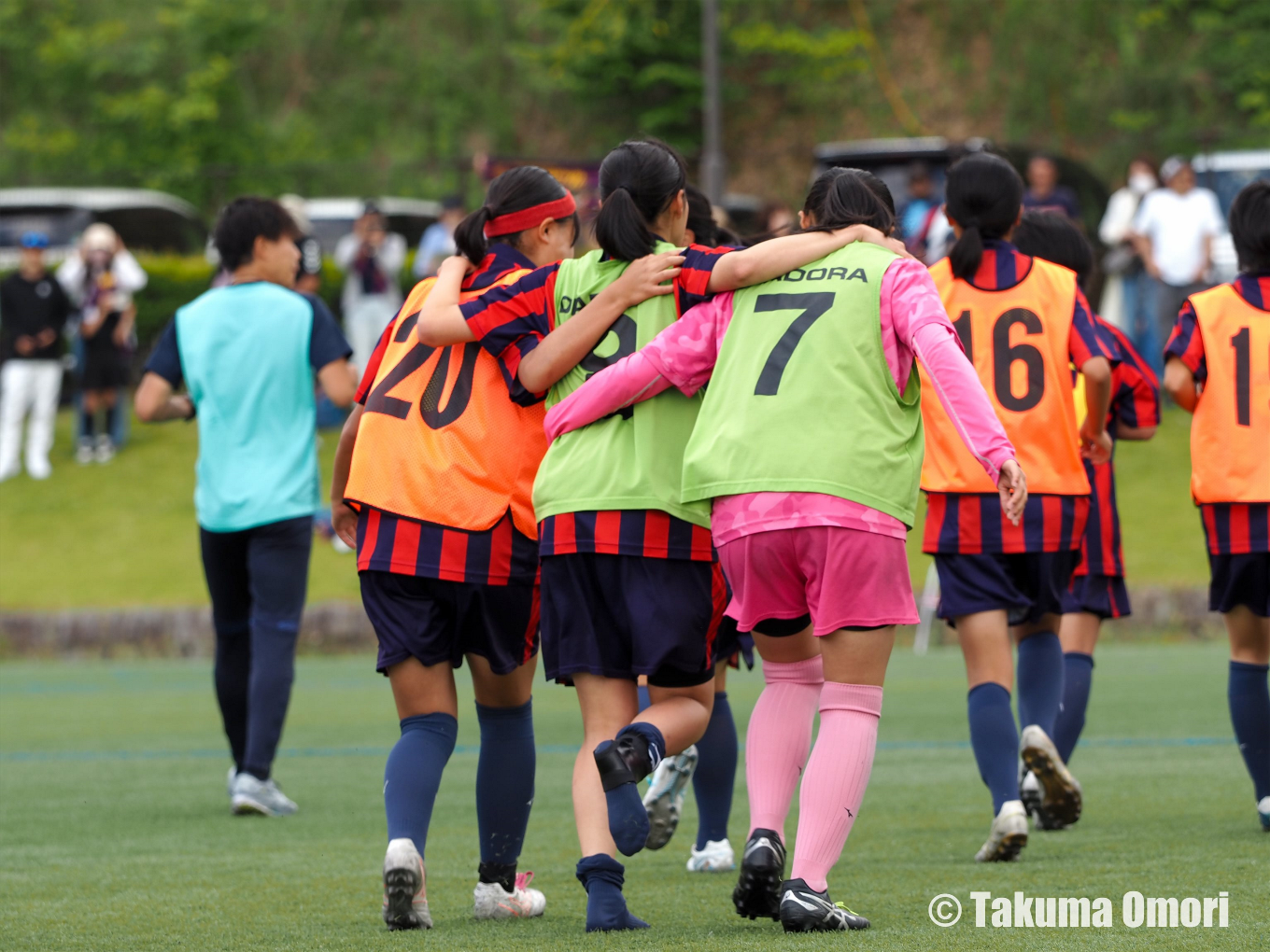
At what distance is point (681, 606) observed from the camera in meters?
4.55

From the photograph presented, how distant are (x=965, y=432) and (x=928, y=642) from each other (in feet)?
33.5

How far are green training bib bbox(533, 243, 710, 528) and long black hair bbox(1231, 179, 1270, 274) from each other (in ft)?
7.43

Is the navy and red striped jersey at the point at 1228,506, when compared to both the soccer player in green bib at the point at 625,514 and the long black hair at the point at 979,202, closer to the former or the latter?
the long black hair at the point at 979,202

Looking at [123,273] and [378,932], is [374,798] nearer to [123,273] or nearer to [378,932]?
[378,932]

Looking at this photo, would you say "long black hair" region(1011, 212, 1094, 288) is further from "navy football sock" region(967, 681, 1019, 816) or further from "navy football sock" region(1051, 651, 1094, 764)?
"navy football sock" region(967, 681, 1019, 816)

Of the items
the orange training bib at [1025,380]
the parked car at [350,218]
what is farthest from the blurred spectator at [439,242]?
the orange training bib at [1025,380]

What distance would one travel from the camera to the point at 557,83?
3145 centimetres

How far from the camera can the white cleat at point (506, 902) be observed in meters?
4.82

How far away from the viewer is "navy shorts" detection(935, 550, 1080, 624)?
5.79 metres

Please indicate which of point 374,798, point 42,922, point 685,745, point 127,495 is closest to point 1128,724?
point 374,798

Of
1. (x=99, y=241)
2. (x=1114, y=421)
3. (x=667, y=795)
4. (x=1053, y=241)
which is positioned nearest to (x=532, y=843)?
(x=667, y=795)

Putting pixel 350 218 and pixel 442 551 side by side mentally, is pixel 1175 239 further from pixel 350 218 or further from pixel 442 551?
pixel 442 551

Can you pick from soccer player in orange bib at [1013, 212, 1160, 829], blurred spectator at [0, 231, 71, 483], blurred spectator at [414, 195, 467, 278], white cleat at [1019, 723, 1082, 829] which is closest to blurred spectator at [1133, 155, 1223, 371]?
blurred spectator at [414, 195, 467, 278]

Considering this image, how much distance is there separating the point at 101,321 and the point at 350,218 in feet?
21.5
